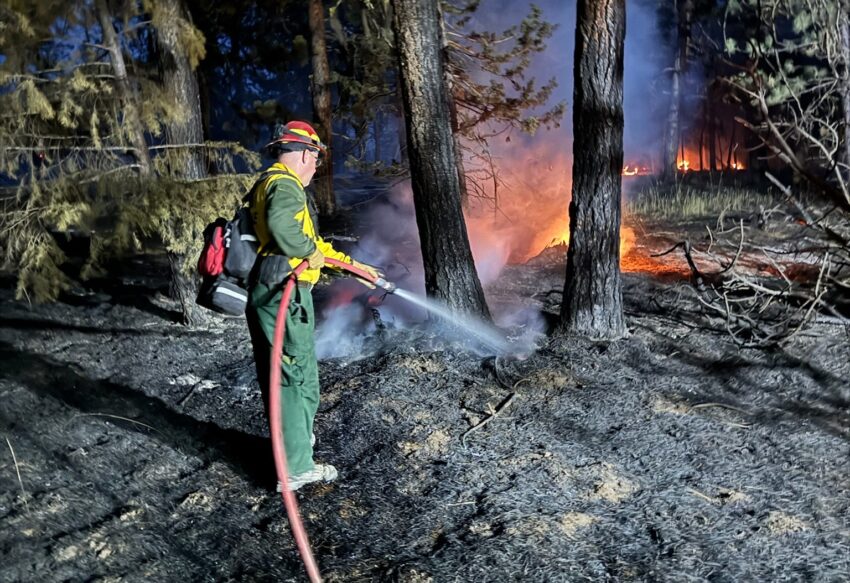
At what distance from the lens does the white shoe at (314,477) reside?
4.03 meters

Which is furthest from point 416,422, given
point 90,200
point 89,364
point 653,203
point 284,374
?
point 653,203

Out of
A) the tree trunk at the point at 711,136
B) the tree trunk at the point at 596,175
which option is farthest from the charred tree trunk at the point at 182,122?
the tree trunk at the point at 711,136

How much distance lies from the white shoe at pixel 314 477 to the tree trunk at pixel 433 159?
99.9 inches

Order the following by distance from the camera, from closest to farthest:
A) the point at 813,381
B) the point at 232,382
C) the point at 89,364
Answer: the point at 813,381 → the point at 232,382 → the point at 89,364

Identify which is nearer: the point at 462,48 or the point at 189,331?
the point at 189,331

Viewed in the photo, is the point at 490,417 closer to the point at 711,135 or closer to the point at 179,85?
the point at 179,85

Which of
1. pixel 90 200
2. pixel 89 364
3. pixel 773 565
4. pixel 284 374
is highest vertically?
pixel 90 200

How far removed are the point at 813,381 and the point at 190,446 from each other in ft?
15.6

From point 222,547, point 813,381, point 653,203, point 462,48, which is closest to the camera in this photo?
point 222,547

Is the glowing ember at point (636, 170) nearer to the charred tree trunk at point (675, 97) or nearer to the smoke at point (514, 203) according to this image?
the smoke at point (514, 203)

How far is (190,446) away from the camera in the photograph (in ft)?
15.6

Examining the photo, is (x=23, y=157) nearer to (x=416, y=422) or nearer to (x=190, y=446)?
(x=190, y=446)

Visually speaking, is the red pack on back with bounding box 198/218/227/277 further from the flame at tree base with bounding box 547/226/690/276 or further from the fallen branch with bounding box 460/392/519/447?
the flame at tree base with bounding box 547/226/690/276

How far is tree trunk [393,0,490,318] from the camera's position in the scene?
19.9ft
